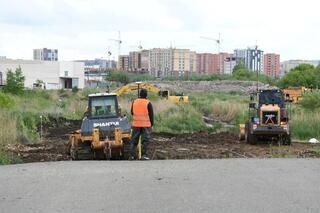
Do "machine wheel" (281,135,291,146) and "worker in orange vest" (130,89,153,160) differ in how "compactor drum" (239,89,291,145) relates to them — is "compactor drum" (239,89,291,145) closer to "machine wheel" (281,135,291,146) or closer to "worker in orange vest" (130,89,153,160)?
"machine wheel" (281,135,291,146)

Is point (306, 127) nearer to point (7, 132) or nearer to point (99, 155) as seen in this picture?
point (99, 155)

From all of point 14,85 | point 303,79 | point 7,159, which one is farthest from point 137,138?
point 303,79

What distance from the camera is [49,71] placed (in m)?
137

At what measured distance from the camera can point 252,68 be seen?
17962 centimetres

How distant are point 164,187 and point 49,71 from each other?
129415 mm

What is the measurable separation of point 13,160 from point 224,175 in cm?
656

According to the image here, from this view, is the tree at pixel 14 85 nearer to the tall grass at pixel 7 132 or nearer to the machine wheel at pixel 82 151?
the tall grass at pixel 7 132

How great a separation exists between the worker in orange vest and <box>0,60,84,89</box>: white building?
388 ft

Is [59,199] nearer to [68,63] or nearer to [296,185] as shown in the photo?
[296,185]

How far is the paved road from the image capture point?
907 centimetres

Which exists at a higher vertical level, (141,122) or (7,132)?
(141,122)

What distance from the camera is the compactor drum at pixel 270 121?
23752 mm

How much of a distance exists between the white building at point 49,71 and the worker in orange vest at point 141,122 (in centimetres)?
11813

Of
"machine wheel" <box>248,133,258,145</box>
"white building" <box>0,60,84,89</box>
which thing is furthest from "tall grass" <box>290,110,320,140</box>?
"white building" <box>0,60,84,89</box>
